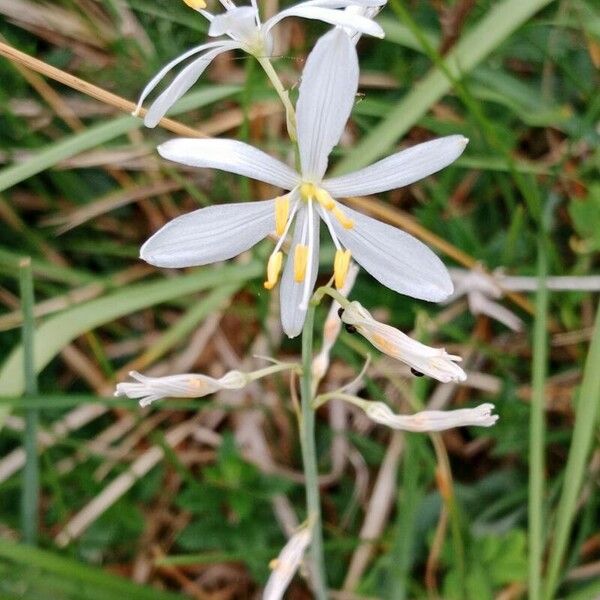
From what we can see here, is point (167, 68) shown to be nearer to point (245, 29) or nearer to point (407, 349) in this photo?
point (245, 29)

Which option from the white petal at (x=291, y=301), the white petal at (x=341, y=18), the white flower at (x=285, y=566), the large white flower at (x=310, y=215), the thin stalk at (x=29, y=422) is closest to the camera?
the white petal at (x=341, y=18)

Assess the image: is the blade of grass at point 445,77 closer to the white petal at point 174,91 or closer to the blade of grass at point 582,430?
the blade of grass at point 582,430

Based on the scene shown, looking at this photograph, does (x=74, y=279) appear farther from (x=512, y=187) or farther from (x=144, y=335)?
(x=512, y=187)

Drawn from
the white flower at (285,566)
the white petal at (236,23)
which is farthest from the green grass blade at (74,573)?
the white petal at (236,23)

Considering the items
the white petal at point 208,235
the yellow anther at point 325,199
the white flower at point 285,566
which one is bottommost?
the white flower at point 285,566

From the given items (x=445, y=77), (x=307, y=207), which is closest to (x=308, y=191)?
(x=307, y=207)

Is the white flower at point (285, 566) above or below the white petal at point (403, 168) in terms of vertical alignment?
below

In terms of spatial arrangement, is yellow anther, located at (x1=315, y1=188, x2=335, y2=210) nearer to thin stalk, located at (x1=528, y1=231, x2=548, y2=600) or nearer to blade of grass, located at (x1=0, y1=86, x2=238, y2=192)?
blade of grass, located at (x1=0, y1=86, x2=238, y2=192)
